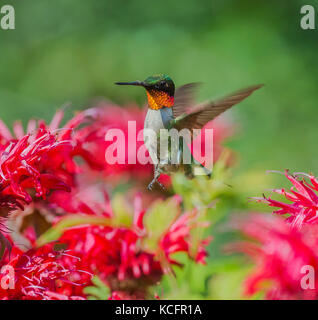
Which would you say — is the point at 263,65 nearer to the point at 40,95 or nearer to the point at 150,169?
the point at 40,95

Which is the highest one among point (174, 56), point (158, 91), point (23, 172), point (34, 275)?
point (174, 56)

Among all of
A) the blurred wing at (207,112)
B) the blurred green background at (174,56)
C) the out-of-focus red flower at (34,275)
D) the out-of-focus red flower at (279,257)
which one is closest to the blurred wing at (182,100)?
the blurred wing at (207,112)

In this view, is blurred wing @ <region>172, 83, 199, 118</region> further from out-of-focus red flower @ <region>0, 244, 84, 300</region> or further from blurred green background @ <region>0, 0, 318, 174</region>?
blurred green background @ <region>0, 0, 318, 174</region>

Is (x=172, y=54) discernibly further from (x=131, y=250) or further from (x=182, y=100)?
(x=131, y=250)

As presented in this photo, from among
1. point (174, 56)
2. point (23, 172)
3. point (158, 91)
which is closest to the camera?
point (23, 172)

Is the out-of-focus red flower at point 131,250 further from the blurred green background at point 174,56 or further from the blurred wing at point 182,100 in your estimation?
the blurred green background at point 174,56

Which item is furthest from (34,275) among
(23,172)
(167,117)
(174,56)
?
(174,56)
